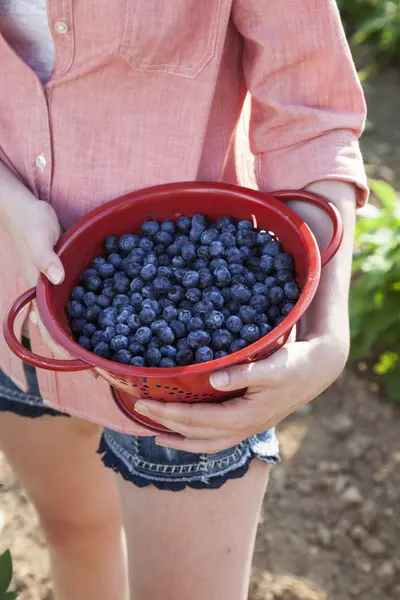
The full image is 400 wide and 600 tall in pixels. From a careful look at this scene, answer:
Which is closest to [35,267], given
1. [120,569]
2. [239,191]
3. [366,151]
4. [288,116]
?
[239,191]

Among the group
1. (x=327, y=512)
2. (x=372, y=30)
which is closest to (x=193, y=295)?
(x=327, y=512)

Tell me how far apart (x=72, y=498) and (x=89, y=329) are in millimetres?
584

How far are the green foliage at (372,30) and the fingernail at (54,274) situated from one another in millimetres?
3974

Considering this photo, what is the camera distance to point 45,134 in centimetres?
110

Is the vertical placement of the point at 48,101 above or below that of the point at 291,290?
above

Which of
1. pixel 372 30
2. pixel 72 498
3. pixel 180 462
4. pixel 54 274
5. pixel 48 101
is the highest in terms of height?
pixel 48 101

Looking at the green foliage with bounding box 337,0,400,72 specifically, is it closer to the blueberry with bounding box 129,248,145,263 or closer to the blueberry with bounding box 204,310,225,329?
the blueberry with bounding box 129,248,145,263

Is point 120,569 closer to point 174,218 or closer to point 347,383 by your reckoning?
point 174,218

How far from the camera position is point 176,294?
100 cm

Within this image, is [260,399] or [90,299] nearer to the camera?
[260,399]

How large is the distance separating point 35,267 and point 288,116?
0.43 m

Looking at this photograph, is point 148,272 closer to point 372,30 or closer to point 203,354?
point 203,354

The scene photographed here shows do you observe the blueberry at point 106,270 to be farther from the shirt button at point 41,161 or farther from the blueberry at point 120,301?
the shirt button at point 41,161

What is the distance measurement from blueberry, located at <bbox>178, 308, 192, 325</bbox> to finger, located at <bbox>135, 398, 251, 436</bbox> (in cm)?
11
